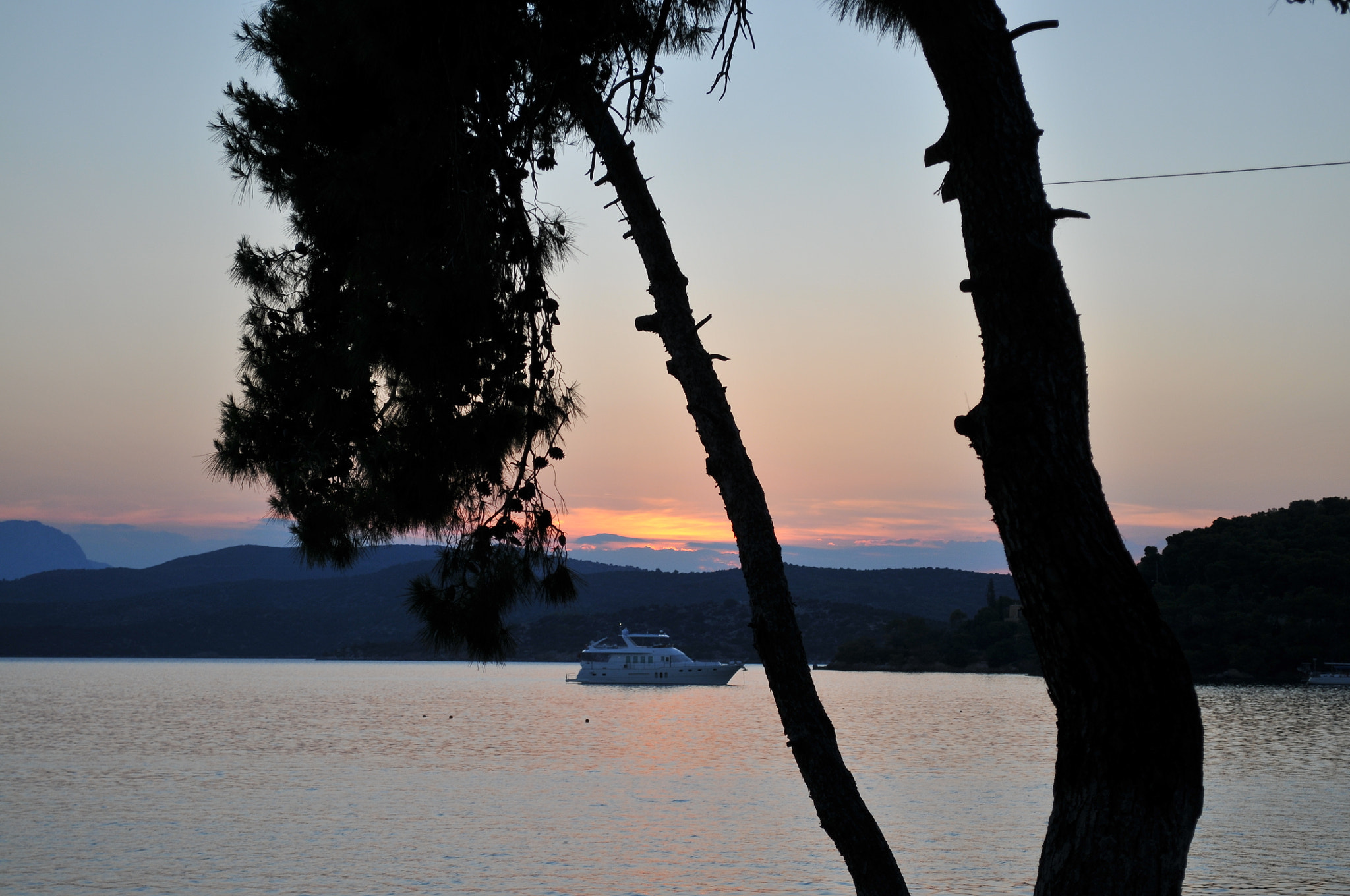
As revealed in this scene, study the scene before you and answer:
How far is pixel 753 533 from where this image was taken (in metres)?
4.36

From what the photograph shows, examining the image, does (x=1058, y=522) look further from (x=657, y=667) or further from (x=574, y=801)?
(x=657, y=667)

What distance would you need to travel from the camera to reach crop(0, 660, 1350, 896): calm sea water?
716 inches

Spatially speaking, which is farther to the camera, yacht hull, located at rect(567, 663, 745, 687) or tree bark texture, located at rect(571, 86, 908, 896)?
yacht hull, located at rect(567, 663, 745, 687)

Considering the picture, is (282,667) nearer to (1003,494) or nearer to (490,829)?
(490,829)

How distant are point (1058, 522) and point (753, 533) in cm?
152

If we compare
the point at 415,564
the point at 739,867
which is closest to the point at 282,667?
the point at 415,564

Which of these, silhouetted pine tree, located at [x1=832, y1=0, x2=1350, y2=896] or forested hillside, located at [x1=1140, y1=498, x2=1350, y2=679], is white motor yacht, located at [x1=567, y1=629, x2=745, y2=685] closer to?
forested hillside, located at [x1=1140, y1=498, x2=1350, y2=679]

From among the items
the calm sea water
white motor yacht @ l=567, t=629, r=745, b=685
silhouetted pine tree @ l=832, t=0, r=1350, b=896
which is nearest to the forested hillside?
the calm sea water

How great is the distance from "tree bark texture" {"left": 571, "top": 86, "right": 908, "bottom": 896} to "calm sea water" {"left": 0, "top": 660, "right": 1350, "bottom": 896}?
13.6 meters

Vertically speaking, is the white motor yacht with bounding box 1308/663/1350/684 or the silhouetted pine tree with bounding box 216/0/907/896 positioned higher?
the silhouetted pine tree with bounding box 216/0/907/896

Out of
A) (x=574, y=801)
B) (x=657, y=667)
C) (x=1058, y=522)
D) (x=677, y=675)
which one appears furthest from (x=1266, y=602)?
(x=1058, y=522)

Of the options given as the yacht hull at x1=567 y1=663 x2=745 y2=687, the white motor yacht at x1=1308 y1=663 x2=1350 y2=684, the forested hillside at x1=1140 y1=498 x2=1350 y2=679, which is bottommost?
the yacht hull at x1=567 y1=663 x2=745 y2=687

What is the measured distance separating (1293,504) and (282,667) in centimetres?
13370

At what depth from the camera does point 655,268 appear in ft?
14.8
